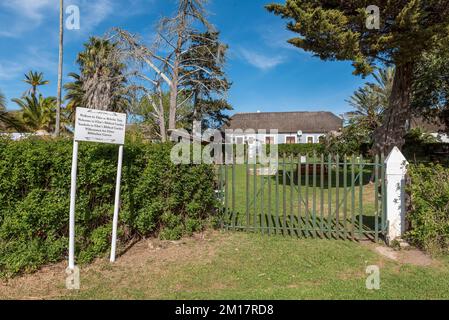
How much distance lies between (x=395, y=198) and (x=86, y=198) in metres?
5.45

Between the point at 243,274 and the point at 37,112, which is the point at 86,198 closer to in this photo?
the point at 243,274

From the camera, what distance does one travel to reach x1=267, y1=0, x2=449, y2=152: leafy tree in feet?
23.7

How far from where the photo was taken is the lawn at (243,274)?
145 inches

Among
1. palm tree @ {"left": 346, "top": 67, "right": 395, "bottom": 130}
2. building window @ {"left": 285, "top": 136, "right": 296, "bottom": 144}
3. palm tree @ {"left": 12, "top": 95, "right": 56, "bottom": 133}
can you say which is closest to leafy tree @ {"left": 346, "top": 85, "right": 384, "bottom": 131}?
palm tree @ {"left": 346, "top": 67, "right": 395, "bottom": 130}

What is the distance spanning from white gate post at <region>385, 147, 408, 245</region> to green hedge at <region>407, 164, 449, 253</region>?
18 cm

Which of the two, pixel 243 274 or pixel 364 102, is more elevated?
pixel 364 102

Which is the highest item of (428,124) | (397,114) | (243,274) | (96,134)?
(428,124)

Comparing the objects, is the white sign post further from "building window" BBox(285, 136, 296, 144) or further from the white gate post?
"building window" BBox(285, 136, 296, 144)

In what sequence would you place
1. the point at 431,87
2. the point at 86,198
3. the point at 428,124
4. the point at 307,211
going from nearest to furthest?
the point at 86,198
the point at 307,211
the point at 431,87
the point at 428,124

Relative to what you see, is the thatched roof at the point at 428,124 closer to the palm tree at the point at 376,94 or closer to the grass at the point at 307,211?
the palm tree at the point at 376,94

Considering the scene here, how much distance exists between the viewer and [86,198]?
14.6 feet

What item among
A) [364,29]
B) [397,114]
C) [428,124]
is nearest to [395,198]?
[364,29]
